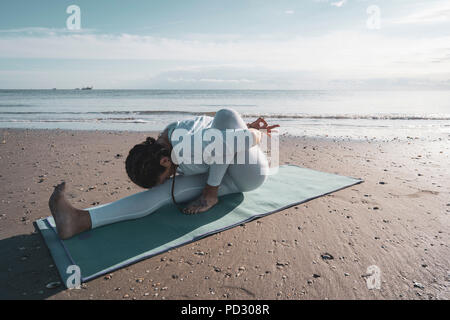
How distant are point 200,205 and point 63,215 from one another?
1.08 meters

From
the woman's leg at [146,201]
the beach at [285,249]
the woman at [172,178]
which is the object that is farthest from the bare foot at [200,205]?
the beach at [285,249]

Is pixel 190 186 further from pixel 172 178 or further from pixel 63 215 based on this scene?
pixel 63 215

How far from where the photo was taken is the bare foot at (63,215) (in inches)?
85.7

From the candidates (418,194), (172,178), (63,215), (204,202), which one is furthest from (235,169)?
(418,194)

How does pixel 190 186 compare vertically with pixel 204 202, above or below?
above

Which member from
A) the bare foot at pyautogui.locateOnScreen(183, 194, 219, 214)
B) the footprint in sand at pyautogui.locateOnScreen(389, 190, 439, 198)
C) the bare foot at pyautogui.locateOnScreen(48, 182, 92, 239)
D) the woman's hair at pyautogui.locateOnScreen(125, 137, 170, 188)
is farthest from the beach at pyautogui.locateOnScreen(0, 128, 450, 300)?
the woman's hair at pyautogui.locateOnScreen(125, 137, 170, 188)

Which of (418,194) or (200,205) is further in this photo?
(418,194)

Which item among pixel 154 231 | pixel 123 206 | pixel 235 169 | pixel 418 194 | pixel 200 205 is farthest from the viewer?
pixel 418 194

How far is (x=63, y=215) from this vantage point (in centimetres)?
221

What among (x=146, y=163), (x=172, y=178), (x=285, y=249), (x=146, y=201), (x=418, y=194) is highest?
(x=146, y=163)

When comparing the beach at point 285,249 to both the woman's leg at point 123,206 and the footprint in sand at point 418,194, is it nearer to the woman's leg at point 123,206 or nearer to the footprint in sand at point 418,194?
the footprint in sand at point 418,194

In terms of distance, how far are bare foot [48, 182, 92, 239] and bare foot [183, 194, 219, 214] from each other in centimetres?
85

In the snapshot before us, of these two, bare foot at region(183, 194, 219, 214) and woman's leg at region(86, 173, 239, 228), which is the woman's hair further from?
bare foot at region(183, 194, 219, 214)
